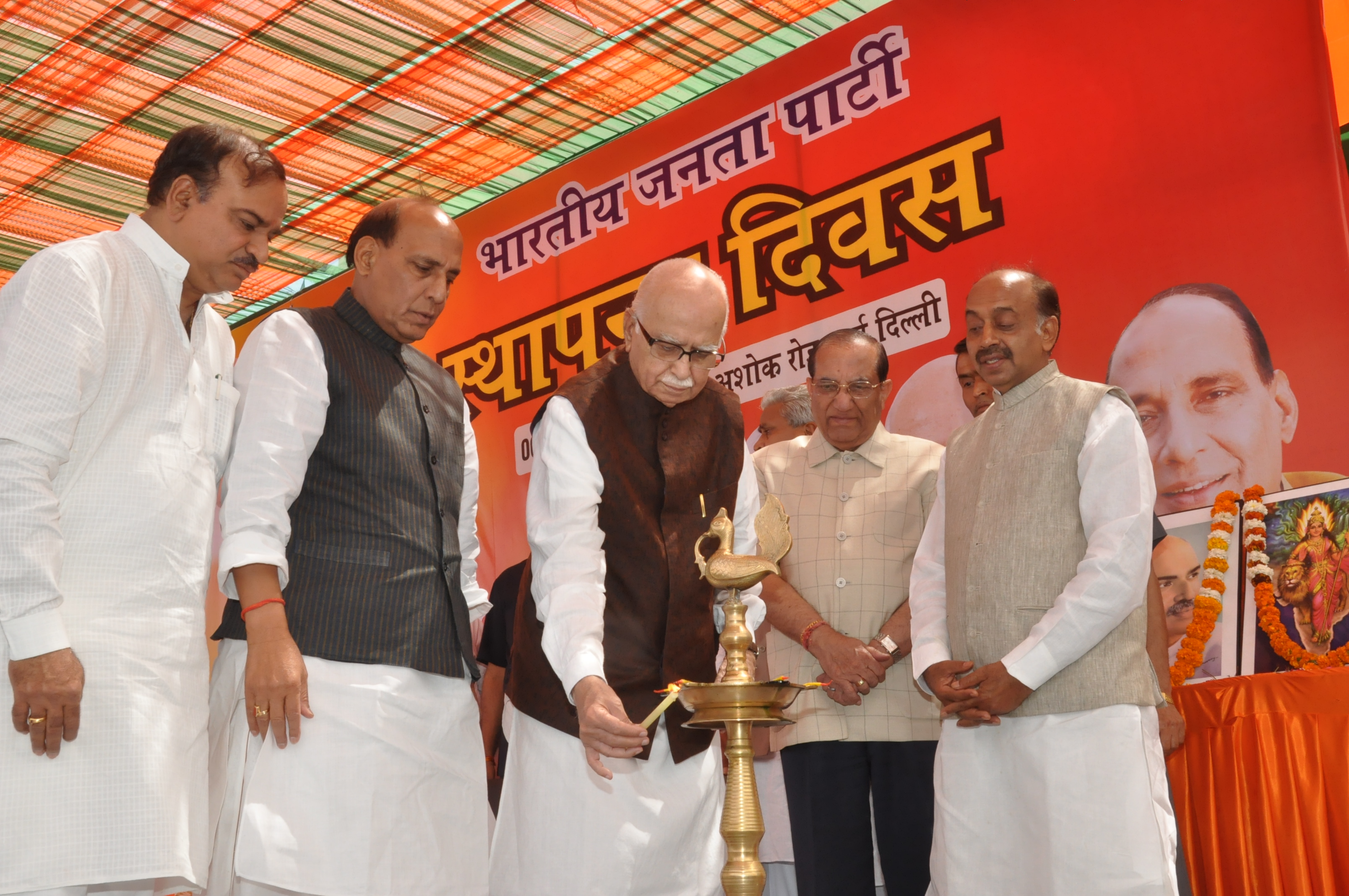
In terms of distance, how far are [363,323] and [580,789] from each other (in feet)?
3.47

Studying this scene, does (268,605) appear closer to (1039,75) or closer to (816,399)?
(816,399)

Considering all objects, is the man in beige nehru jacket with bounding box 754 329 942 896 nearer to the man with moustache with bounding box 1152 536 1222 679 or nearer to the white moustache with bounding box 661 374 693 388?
the man with moustache with bounding box 1152 536 1222 679

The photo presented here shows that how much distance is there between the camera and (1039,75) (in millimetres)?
4539

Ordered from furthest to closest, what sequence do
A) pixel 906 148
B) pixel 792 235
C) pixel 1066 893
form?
pixel 792 235 → pixel 906 148 → pixel 1066 893

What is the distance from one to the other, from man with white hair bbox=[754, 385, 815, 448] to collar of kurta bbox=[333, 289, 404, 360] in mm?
2511

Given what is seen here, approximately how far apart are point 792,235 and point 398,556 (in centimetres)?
353

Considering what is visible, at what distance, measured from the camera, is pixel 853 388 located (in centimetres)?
354

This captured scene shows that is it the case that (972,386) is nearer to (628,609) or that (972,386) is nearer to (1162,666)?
A: (1162,666)

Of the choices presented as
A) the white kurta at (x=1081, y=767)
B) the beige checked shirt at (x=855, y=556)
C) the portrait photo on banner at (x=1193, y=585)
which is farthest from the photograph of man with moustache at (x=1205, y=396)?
the white kurta at (x=1081, y=767)

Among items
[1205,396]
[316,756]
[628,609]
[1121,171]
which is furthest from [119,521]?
[1121,171]

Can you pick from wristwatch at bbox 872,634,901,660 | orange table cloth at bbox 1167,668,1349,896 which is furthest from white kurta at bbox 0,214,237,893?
orange table cloth at bbox 1167,668,1349,896

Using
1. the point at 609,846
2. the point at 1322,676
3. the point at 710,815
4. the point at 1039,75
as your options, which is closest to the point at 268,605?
the point at 609,846

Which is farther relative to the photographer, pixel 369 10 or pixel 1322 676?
pixel 369 10

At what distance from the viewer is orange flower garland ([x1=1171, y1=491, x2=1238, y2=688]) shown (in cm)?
354
